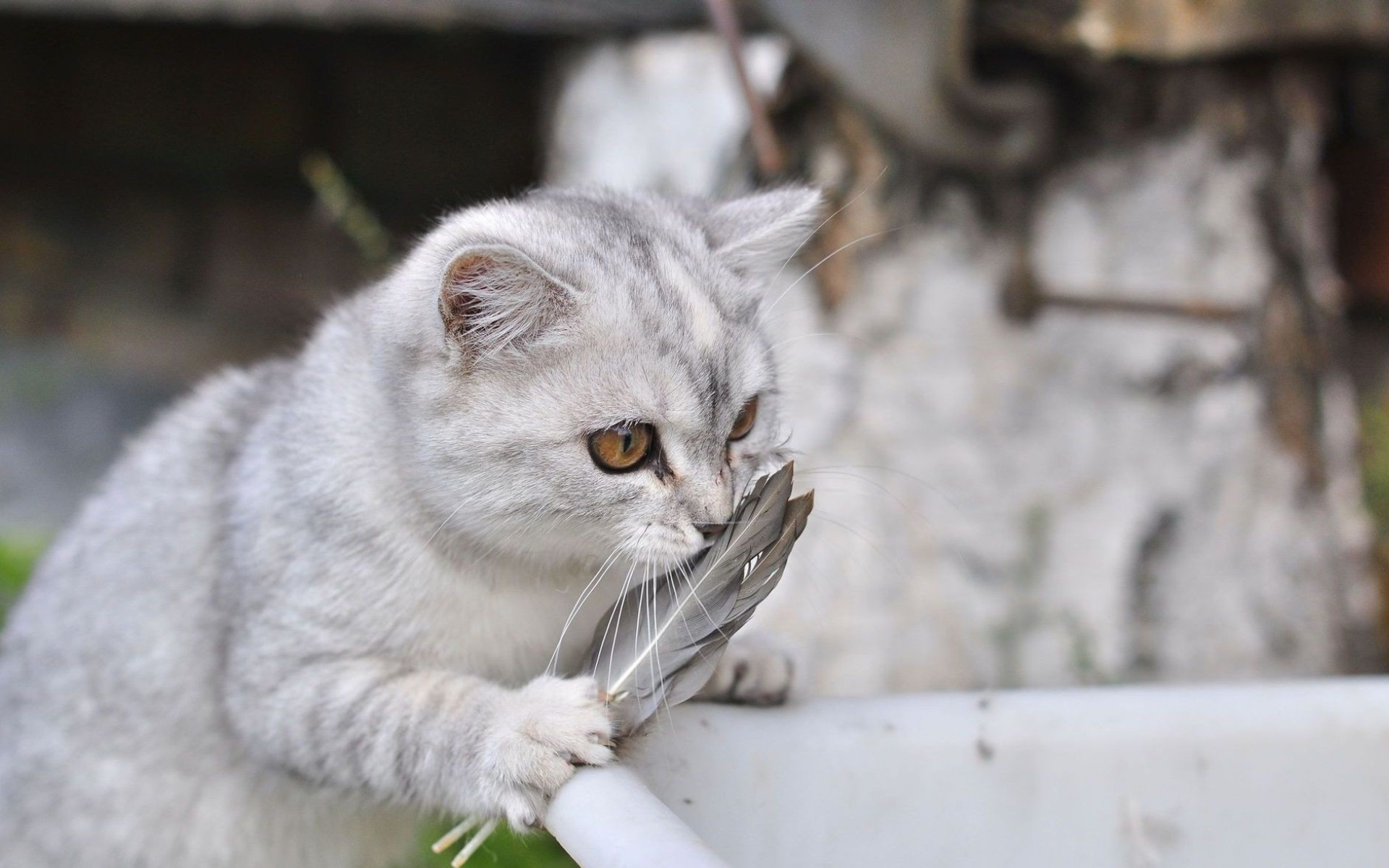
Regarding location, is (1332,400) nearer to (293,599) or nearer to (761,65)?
(761,65)

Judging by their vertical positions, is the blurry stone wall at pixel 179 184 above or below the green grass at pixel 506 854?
above

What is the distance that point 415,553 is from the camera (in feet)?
5.23

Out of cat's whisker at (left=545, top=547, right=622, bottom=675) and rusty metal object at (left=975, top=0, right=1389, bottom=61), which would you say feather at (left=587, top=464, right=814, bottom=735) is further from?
rusty metal object at (left=975, top=0, right=1389, bottom=61)

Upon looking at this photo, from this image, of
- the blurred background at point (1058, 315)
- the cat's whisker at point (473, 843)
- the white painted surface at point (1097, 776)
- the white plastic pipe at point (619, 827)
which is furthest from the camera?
the blurred background at point (1058, 315)

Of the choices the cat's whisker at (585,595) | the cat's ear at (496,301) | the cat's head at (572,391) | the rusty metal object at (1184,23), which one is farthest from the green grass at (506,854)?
the rusty metal object at (1184,23)

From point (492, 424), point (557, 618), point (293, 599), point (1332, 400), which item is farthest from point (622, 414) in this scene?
point (1332, 400)

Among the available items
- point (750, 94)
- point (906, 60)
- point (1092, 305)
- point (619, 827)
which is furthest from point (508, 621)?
point (1092, 305)

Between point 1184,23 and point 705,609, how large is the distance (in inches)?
65.8

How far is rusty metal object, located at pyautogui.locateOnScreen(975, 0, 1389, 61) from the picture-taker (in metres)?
2.37

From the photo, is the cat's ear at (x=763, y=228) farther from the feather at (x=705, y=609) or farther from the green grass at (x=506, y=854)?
the green grass at (x=506, y=854)

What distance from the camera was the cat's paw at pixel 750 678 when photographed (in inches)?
63.6

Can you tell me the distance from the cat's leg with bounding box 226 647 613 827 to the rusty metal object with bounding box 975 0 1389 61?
1663mm

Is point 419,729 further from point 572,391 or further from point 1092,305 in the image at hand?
point 1092,305

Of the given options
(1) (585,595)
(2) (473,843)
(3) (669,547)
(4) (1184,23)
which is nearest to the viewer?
(2) (473,843)
